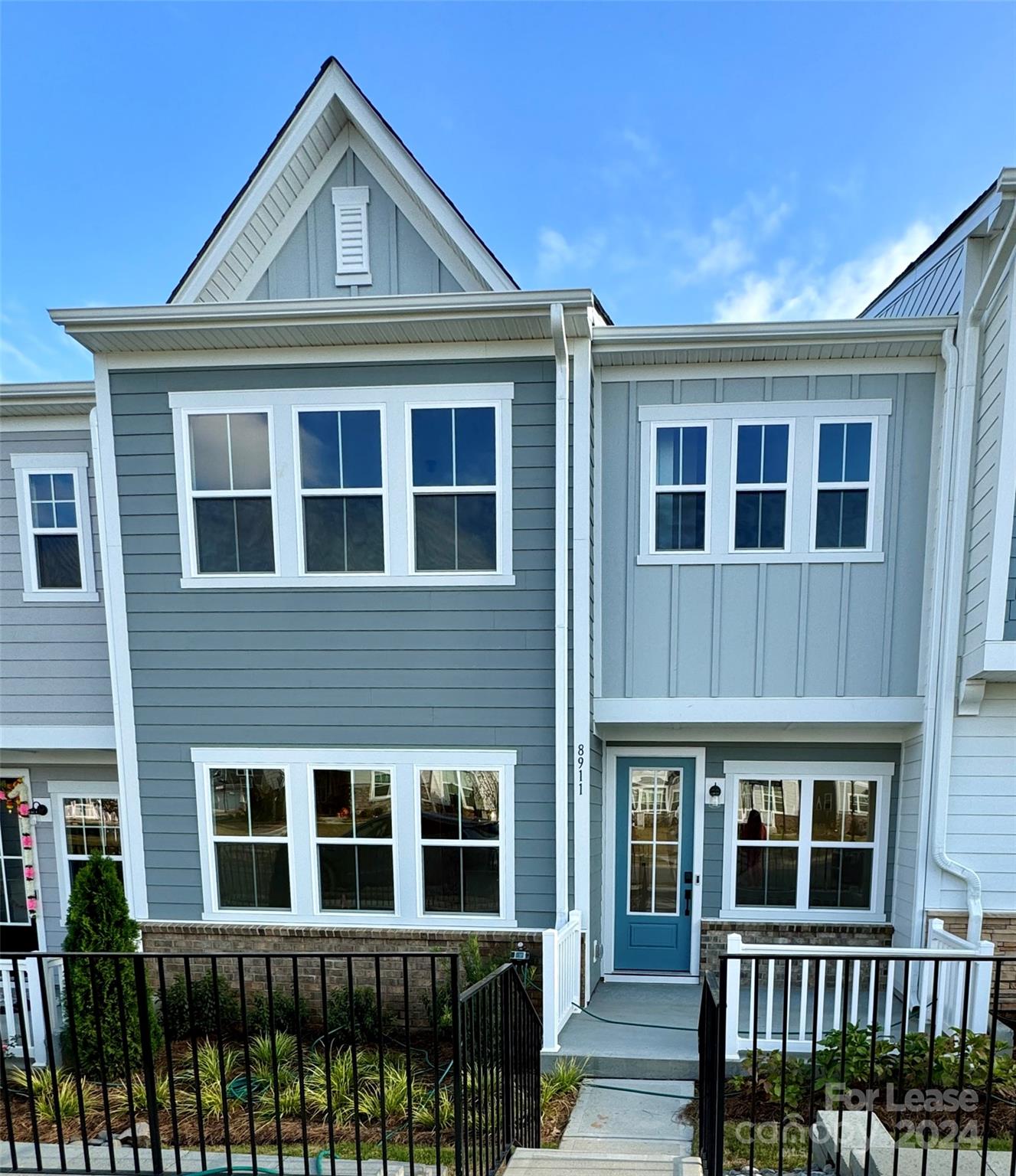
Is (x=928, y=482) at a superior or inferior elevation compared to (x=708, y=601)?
superior

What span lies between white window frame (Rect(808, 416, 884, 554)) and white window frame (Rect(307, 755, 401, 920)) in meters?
4.08

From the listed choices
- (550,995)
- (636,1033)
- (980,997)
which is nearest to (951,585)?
(980,997)

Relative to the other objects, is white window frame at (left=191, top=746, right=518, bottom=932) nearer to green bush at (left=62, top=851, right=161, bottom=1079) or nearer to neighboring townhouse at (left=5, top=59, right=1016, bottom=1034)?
neighboring townhouse at (left=5, top=59, right=1016, bottom=1034)

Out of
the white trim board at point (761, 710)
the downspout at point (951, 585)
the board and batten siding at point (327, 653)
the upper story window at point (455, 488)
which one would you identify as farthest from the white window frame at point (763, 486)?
the upper story window at point (455, 488)

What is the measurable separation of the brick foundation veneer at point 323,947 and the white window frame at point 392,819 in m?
0.07

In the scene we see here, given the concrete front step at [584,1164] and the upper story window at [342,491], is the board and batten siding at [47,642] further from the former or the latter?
the concrete front step at [584,1164]

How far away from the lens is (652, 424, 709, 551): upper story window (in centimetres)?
559

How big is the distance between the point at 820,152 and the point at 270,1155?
11.9 m

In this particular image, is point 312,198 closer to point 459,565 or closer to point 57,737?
point 459,565

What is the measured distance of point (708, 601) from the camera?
562cm

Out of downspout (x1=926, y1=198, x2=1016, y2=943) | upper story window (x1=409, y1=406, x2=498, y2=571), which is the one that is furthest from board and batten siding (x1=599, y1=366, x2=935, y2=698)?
upper story window (x1=409, y1=406, x2=498, y2=571)

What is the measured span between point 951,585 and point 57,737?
809 centimetres

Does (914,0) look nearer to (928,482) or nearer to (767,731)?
(928,482)

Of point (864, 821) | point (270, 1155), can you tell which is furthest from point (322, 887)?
point (864, 821)
